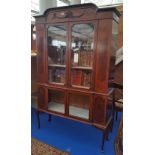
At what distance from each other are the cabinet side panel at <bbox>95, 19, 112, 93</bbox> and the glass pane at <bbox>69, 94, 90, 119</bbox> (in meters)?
0.51

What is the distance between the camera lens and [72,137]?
7.78ft

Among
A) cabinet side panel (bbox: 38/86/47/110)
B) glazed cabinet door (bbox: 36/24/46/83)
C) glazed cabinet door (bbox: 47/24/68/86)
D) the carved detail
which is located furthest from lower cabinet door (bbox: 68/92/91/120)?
the carved detail

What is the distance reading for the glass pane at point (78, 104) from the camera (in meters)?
2.34

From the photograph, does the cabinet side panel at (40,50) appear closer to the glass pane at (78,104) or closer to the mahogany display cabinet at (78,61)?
the mahogany display cabinet at (78,61)

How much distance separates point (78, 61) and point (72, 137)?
1.18 m

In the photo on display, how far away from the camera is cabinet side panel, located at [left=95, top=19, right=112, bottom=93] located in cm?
183

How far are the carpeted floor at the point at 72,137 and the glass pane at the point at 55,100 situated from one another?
1.29 ft

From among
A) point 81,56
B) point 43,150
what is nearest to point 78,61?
point 81,56

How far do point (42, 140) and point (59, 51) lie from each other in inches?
54.1

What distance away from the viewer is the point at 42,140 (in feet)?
7.46

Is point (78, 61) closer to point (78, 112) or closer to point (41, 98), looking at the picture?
point (78, 112)

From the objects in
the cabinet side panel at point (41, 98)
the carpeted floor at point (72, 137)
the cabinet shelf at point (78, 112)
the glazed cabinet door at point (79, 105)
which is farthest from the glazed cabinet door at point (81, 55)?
the carpeted floor at point (72, 137)
